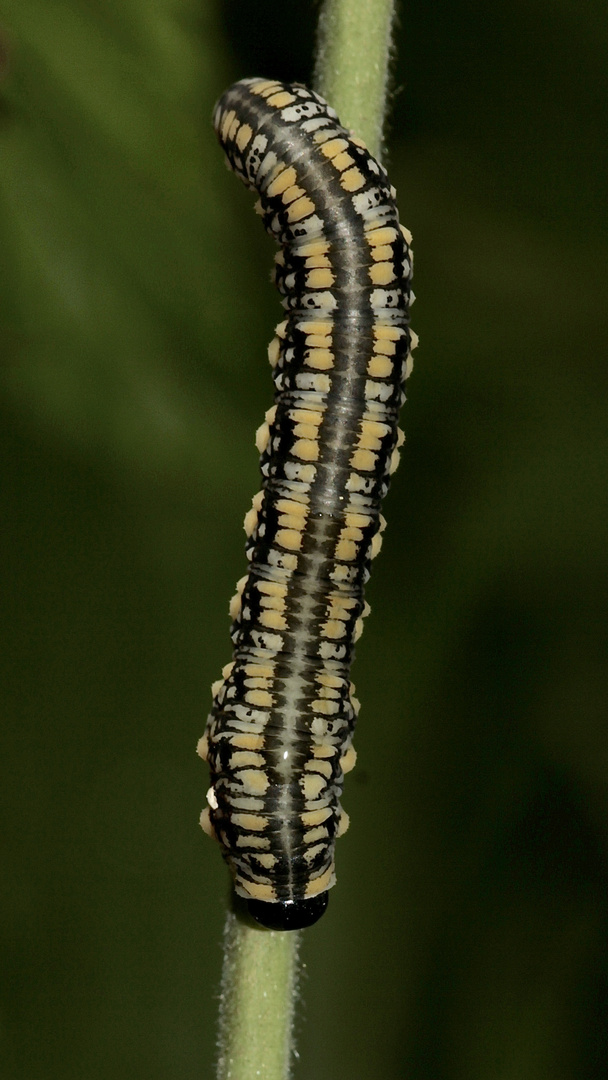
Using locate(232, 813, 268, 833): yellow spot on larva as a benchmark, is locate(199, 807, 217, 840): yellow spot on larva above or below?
below

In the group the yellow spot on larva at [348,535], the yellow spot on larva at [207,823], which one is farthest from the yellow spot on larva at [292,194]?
the yellow spot on larva at [207,823]

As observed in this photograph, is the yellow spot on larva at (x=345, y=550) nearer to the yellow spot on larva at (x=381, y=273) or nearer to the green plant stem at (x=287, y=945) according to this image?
the yellow spot on larva at (x=381, y=273)

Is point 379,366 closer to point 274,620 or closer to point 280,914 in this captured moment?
point 274,620

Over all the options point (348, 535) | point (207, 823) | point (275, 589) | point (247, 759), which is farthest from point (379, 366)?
point (207, 823)

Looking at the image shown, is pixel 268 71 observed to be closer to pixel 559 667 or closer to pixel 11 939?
pixel 559 667

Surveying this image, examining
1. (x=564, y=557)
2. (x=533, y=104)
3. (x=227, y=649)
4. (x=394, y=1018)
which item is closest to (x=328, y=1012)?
(x=394, y=1018)

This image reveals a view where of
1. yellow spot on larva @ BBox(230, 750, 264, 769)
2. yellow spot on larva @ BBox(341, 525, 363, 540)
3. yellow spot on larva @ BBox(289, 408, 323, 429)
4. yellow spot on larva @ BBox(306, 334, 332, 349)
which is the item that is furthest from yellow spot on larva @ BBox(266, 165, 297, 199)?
yellow spot on larva @ BBox(230, 750, 264, 769)

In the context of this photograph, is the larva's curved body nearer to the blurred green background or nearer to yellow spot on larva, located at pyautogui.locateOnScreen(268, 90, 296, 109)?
yellow spot on larva, located at pyautogui.locateOnScreen(268, 90, 296, 109)
